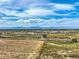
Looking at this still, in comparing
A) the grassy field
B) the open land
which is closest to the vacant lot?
the open land

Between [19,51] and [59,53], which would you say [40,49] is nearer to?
[19,51]

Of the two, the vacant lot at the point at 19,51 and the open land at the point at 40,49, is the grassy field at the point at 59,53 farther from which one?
the vacant lot at the point at 19,51

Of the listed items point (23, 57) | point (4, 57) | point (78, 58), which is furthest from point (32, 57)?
point (78, 58)

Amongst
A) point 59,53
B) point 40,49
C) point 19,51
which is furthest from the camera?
point 40,49

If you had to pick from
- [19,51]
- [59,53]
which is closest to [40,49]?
[19,51]

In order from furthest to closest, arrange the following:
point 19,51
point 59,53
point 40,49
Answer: point 40,49
point 19,51
point 59,53

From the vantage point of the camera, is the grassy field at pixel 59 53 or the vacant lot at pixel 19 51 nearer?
the grassy field at pixel 59 53

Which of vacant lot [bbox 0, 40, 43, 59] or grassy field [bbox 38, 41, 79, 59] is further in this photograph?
vacant lot [bbox 0, 40, 43, 59]

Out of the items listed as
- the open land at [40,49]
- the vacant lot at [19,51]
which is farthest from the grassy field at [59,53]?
the vacant lot at [19,51]

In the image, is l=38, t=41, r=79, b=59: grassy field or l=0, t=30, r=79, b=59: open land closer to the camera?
l=38, t=41, r=79, b=59: grassy field

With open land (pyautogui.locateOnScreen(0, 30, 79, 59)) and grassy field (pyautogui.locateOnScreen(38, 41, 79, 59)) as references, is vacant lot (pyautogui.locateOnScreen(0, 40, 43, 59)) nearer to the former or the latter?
open land (pyautogui.locateOnScreen(0, 30, 79, 59))

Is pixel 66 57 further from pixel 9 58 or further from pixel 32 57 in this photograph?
pixel 9 58
